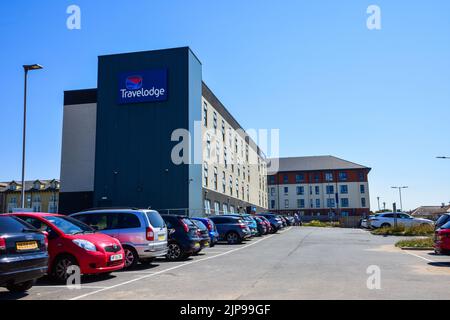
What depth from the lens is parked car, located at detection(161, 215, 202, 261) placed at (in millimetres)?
14383

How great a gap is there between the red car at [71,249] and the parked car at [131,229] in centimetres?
188

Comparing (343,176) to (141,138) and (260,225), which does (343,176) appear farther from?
(260,225)

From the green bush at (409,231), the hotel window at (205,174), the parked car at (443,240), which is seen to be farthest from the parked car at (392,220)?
the parked car at (443,240)

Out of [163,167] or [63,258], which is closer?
[63,258]

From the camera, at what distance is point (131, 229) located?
12.1m

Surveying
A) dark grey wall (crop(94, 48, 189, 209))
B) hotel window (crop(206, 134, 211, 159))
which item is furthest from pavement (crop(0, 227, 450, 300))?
hotel window (crop(206, 134, 211, 159))

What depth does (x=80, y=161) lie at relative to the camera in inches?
1480

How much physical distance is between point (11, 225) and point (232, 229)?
15.7m

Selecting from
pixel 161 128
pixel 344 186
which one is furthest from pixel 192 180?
pixel 344 186

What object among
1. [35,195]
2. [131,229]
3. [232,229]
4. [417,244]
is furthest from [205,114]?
[35,195]
